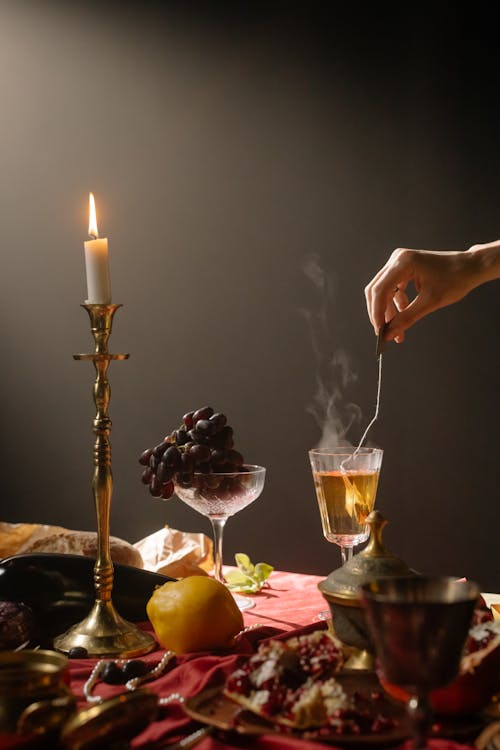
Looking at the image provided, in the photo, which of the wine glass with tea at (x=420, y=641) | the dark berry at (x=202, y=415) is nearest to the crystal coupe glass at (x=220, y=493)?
the dark berry at (x=202, y=415)

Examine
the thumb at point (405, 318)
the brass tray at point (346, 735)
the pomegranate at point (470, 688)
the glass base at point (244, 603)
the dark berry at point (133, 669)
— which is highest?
the thumb at point (405, 318)

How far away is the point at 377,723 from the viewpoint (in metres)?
0.78

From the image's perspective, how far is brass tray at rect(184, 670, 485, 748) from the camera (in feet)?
2.53

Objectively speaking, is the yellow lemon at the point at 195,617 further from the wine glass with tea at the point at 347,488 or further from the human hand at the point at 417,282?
the human hand at the point at 417,282

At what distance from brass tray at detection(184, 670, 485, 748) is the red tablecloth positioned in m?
0.01

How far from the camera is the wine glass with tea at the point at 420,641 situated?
2.12ft

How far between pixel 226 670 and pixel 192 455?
0.47 meters

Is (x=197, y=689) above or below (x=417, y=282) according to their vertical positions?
below

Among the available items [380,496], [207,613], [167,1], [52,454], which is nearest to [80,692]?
[207,613]

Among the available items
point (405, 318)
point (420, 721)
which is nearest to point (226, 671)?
point (420, 721)

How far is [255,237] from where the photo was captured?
2.98 metres

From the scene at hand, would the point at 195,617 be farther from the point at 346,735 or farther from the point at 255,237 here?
the point at 255,237

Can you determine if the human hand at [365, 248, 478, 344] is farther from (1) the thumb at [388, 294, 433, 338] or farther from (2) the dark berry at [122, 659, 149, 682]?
(2) the dark berry at [122, 659, 149, 682]

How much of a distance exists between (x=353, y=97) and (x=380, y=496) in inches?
53.2
